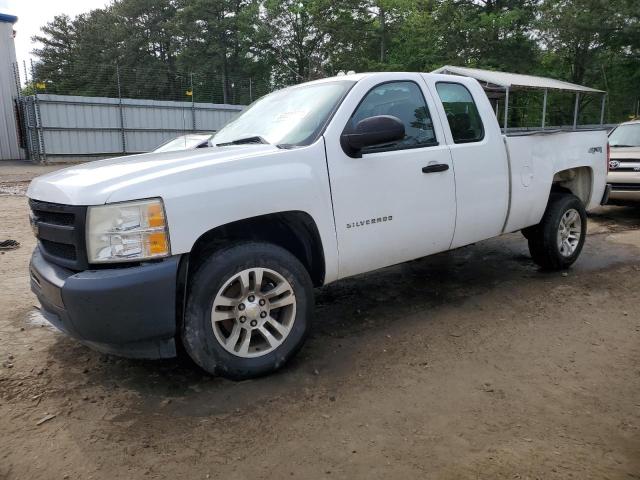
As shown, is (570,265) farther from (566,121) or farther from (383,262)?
(566,121)

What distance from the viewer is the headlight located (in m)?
2.65

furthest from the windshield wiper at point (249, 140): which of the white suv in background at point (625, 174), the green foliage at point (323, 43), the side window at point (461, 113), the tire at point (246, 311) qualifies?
the green foliage at point (323, 43)

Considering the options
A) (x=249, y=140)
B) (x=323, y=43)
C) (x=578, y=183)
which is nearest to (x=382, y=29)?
(x=323, y=43)

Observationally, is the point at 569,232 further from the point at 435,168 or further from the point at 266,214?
the point at 266,214

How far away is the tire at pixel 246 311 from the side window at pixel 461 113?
6.48 ft

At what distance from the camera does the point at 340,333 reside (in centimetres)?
386

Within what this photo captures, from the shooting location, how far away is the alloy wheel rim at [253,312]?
2959 mm

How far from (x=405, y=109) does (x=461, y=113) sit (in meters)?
0.66

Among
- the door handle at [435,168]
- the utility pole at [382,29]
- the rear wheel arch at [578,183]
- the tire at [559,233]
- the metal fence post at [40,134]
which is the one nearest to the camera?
the door handle at [435,168]

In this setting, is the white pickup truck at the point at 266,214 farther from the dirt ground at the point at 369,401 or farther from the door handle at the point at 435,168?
the dirt ground at the point at 369,401

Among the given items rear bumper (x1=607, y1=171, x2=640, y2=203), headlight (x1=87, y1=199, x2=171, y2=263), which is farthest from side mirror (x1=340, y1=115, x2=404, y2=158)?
rear bumper (x1=607, y1=171, x2=640, y2=203)

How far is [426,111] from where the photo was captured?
4066 millimetres

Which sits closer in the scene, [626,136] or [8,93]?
[626,136]

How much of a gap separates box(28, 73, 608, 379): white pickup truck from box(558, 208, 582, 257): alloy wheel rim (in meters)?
1.01
